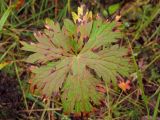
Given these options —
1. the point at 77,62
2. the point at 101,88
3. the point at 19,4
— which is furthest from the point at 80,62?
the point at 19,4

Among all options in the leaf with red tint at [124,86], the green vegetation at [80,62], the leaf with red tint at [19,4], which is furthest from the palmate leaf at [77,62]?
the leaf with red tint at [19,4]

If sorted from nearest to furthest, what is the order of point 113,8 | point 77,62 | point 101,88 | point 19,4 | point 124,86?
1. point 77,62
2. point 101,88
3. point 124,86
4. point 19,4
5. point 113,8

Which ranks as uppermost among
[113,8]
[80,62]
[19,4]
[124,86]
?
[19,4]

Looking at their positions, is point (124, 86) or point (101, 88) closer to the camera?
point (101, 88)

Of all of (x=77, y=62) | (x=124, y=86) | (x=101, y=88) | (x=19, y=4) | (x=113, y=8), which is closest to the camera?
(x=77, y=62)

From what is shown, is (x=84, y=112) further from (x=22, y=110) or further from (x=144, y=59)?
(x=144, y=59)

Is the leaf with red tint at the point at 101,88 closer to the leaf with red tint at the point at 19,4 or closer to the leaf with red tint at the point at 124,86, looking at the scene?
the leaf with red tint at the point at 124,86

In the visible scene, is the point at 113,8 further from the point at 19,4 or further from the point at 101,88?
the point at 101,88

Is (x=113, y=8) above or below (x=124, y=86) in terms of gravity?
above

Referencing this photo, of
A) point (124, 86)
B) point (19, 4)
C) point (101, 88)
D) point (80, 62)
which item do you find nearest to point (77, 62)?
point (80, 62)
